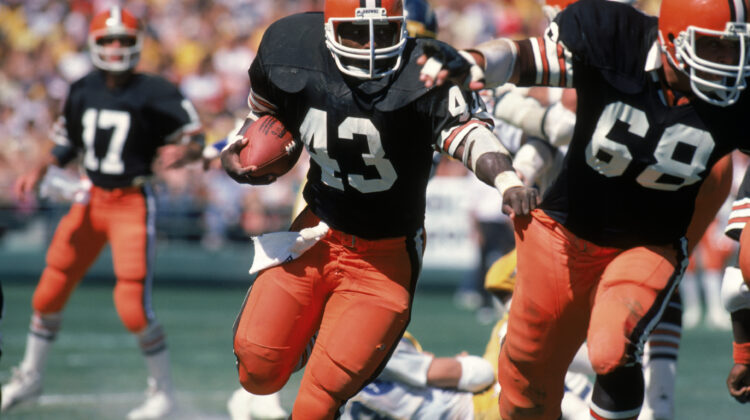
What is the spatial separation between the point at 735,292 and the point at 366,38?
165cm

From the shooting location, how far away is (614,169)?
11.0 feet

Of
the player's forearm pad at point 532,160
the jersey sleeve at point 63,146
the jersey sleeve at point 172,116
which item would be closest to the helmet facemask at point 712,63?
the player's forearm pad at point 532,160

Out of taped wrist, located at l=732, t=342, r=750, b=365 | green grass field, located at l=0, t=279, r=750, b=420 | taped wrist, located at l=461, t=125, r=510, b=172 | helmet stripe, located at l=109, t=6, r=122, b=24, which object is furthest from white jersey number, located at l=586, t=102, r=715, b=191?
helmet stripe, located at l=109, t=6, r=122, b=24

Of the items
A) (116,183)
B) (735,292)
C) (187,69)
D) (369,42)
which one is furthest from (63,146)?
(187,69)

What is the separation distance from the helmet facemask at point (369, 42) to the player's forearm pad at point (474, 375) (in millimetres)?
1384

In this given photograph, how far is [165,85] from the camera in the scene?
585 cm

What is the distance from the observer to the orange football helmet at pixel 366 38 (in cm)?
331

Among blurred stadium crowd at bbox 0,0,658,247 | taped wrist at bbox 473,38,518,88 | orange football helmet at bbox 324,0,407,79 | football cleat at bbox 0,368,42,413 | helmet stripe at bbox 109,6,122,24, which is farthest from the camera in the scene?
blurred stadium crowd at bbox 0,0,658,247

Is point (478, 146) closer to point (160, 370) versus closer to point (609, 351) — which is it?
point (609, 351)

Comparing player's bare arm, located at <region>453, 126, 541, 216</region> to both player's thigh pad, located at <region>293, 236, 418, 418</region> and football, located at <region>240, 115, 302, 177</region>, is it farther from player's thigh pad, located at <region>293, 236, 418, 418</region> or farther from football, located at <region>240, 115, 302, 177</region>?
football, located at <region>240, 115, 302, 177</region>

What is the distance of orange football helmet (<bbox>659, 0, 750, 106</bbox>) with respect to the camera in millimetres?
3049

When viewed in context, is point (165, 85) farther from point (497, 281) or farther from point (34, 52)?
point (34, 52)

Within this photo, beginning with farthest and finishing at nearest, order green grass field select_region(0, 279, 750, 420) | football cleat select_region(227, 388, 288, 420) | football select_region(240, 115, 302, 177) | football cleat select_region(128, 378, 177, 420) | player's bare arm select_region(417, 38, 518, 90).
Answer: green grass field select_region(0, 279, 750, 420) → football cleat select_region(128, 378, 177, 420) → football cleat select_region(227, 388, 288, 420) → football select_region(240, 115, 302, 177) → player's bare arm select_region(417, 38, 518, 90)

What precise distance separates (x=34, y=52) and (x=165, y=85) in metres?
9.35
